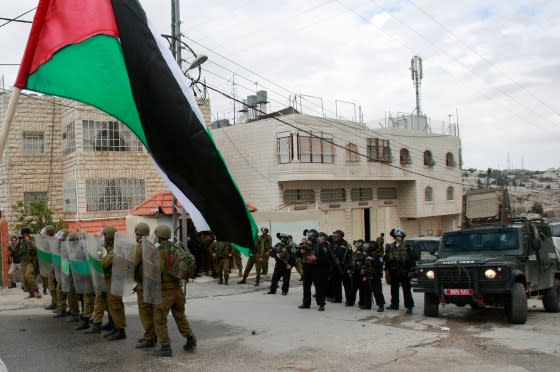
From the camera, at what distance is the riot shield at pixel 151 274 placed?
7926mm

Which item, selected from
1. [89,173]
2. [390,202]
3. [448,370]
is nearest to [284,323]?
[448,370]

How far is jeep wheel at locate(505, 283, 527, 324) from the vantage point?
10234 mm

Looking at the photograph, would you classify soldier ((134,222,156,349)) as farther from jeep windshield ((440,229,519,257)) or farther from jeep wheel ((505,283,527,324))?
jeep windshield ((440,229,519,257))

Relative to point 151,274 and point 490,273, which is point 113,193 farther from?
point 490,273

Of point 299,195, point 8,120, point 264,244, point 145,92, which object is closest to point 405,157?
point 299,195

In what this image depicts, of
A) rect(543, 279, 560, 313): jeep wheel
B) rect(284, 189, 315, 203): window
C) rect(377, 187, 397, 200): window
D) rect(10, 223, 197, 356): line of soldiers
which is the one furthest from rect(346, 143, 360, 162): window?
rect(10, 223, 197, 356): line of soldiers

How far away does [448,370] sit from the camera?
7.19 m

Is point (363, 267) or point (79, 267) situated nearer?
point (79, 267)

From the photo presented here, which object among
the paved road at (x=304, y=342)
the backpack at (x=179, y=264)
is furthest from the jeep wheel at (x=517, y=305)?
the backpack at (x=179, y=264)

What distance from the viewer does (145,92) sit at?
22.0 ft

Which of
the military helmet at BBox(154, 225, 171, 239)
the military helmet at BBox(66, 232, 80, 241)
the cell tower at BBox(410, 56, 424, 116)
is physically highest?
the cell tower at BBox(410, 56, 424, 116)

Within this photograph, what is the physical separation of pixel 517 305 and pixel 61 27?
855 centimetres

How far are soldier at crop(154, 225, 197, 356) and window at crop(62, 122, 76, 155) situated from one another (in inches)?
709

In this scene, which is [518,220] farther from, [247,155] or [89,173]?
[247,155]
